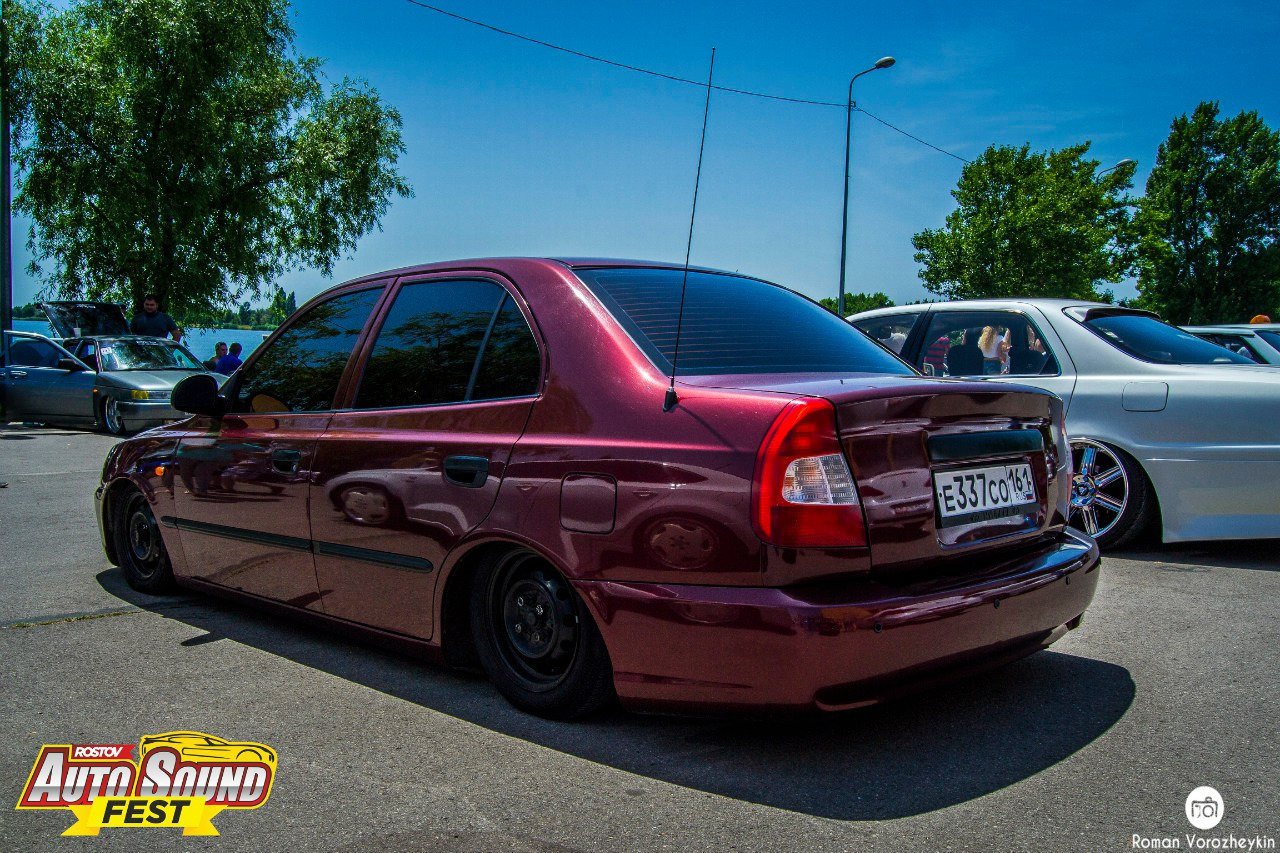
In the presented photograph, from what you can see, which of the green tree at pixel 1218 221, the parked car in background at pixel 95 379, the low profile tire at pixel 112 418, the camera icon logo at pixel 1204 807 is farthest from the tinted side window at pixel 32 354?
the green tree at pixel 1218 221

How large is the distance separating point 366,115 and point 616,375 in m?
25.9

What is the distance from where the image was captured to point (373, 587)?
11.6ft

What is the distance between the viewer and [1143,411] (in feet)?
18.2

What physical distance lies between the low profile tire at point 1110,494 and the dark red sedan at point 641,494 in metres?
2.50

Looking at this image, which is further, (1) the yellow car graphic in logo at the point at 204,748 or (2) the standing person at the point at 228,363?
(2) the standing person at the point at 228,363

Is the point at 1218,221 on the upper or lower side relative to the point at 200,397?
upper

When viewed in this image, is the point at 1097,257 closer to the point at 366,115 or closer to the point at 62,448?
the point at 366,115

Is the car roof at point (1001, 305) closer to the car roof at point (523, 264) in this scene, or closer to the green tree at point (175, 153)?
the car roof at point (523, 264)

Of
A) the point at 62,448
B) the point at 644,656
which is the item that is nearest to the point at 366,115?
the point at 62,448

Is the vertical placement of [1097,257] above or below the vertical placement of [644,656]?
above

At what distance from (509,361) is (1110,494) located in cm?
397

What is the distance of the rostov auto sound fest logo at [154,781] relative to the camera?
263 centimetres

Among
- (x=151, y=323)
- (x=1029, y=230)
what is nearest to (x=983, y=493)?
(x=151, y=323)

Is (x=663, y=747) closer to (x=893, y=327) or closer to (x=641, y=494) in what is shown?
(x=641, y=494)
